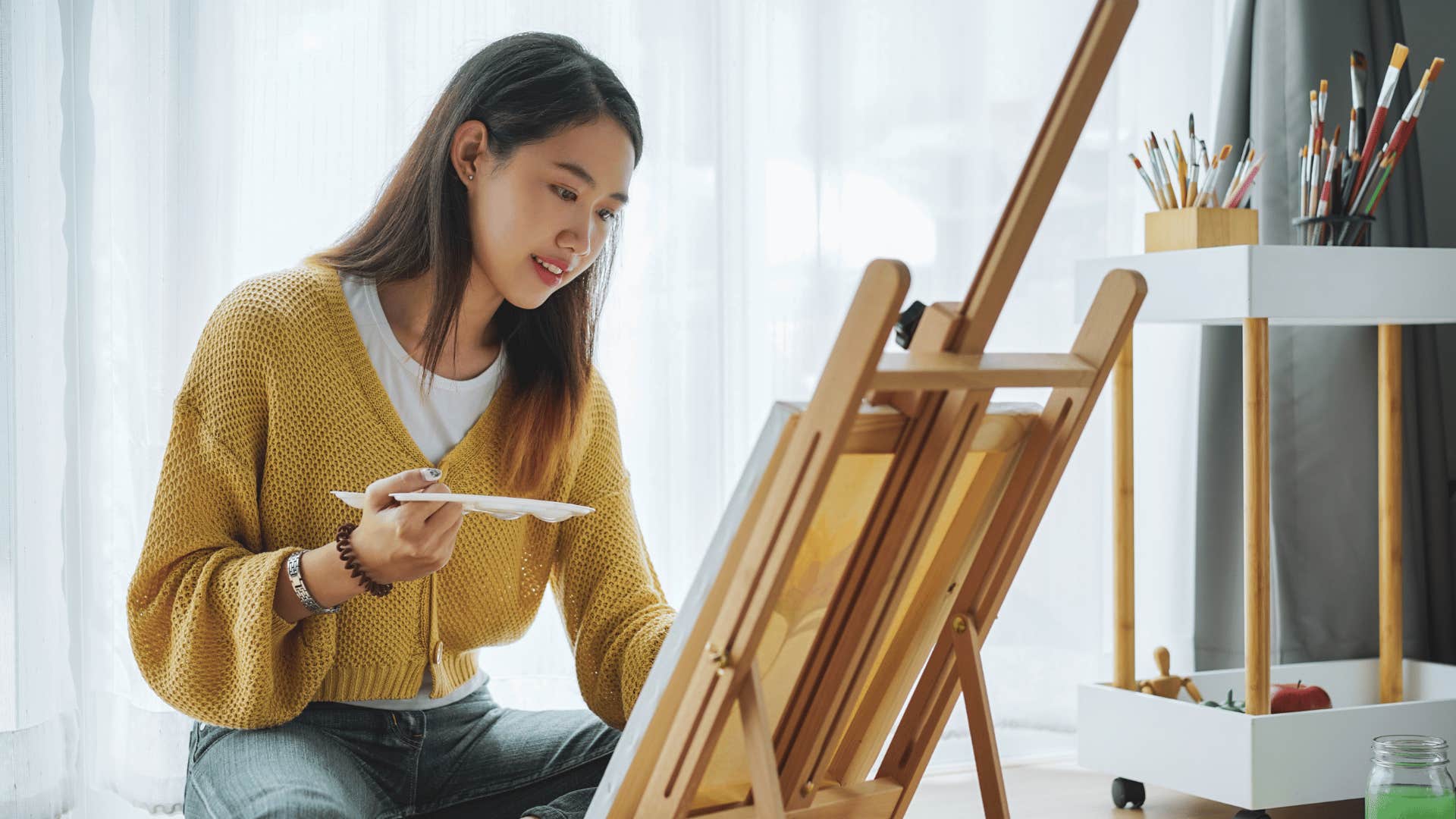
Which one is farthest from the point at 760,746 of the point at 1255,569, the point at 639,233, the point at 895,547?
the point at 639,233

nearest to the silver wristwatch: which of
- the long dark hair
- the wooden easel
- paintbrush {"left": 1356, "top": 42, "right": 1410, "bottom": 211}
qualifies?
the long dark hair

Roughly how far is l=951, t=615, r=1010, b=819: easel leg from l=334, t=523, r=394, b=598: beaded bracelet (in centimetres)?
50

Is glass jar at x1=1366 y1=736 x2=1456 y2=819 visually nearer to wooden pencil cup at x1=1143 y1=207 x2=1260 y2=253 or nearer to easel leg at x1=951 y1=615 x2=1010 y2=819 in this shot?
easel leg at x1=951 y1=615 x2=1010 y2=819

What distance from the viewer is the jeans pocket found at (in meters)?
1.26

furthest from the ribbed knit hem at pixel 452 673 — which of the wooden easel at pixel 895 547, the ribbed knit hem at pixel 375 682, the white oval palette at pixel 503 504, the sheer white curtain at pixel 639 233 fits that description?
the sheer white curtain at pixel 639 233

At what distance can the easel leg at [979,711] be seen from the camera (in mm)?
1065

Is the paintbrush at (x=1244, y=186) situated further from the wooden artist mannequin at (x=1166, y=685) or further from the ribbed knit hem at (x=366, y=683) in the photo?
the ribbed knit hem at (x=366, y=683)

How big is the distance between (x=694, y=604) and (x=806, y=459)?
0.48 feet

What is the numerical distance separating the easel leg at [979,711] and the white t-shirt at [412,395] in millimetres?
576

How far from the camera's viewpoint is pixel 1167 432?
258cm

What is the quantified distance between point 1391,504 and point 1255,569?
0.38m

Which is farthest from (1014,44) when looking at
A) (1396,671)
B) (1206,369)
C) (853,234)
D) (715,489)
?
(1396,671)

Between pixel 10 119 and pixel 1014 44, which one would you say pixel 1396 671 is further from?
pixel 10 119

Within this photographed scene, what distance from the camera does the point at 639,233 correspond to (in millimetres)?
2252
